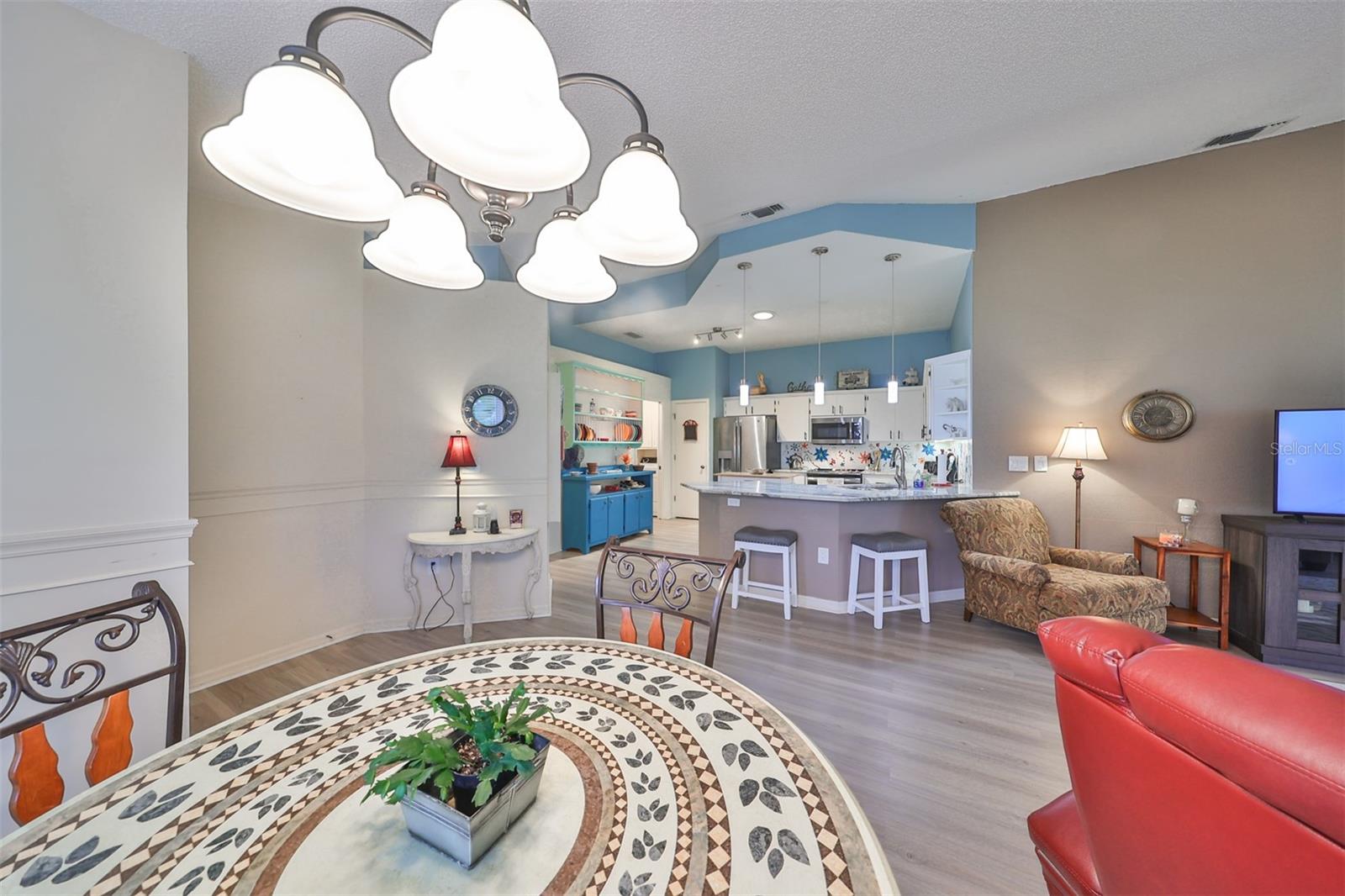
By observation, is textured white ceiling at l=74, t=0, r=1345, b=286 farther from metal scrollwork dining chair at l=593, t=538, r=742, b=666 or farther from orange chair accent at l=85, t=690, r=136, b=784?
orange chair accent at l=85, t=690, r=136, b=784

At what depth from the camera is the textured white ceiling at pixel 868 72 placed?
1.76 m

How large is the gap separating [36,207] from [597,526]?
15.3 ft

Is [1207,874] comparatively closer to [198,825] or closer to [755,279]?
[198,825]

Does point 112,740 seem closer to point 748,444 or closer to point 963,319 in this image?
point 963,319

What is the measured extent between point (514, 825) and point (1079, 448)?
412 cm

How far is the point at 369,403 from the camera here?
3.12 metres

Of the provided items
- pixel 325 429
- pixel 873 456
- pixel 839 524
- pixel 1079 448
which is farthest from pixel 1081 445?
pixel 325 429

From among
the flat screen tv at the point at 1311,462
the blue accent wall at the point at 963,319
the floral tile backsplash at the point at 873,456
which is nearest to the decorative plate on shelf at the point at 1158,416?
the flat screen tv at the point at 1311,462

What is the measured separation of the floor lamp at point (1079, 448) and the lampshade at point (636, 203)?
3.58 m

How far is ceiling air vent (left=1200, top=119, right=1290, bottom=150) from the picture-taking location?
271cm

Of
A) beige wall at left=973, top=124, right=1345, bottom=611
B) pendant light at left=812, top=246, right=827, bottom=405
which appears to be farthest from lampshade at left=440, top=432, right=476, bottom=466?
beige wall at left=973, top=124, right=1345, bottom=611

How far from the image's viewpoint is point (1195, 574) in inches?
122

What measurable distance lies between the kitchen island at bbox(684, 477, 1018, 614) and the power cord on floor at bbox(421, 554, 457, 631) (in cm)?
205

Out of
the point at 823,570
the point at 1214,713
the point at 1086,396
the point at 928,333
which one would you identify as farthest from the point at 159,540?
the point at 928,333
